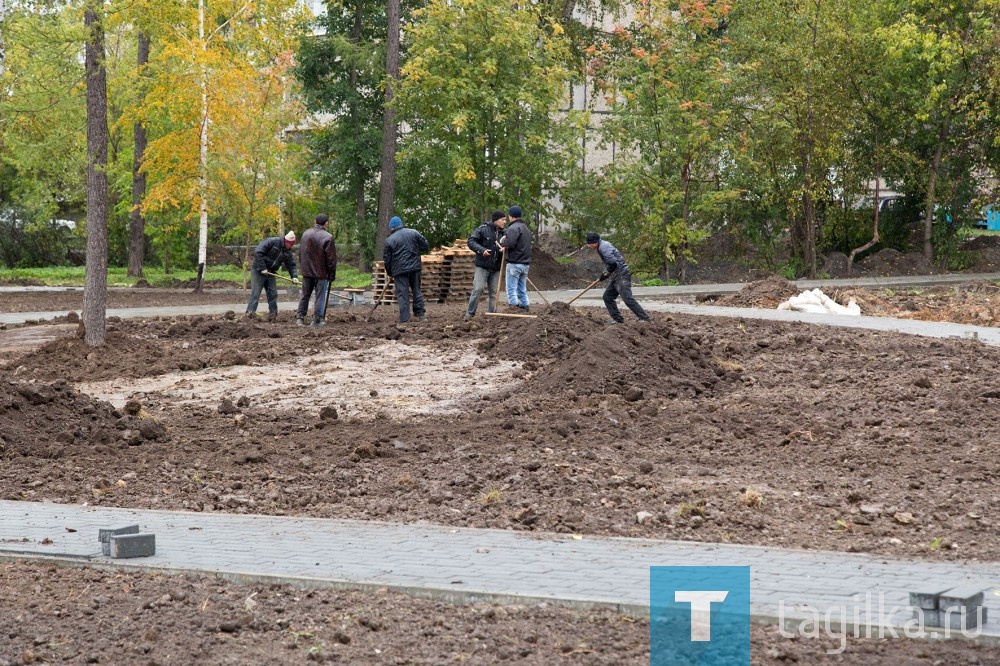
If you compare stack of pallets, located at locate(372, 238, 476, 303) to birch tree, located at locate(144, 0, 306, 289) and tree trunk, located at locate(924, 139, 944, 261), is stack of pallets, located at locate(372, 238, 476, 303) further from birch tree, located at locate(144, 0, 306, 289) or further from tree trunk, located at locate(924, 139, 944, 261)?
tree trunk, located at locate(924, 139, 944, 261)

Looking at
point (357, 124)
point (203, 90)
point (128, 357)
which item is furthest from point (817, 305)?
point (357, 124)

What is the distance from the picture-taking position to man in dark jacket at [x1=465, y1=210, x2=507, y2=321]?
20.8 meters

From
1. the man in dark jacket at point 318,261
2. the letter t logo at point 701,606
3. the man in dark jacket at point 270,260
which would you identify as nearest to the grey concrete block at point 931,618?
the letter t logo at point 701,606

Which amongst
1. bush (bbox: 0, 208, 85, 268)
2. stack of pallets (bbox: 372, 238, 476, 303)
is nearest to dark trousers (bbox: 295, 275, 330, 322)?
stack of pallets (bbox: 372, 238, 476, 303)

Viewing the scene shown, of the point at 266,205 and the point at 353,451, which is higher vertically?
the point at 266,205

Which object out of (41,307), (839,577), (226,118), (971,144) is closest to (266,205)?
(226,118)

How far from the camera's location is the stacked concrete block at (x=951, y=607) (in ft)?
17.8

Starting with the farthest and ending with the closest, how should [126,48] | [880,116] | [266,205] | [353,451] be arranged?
[126,48] < [880,116] < [266,205] < [353,451]

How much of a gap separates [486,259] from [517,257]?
550 millimetres

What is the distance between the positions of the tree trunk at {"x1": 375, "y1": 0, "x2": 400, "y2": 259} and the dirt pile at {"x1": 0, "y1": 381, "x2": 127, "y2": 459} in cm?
1871

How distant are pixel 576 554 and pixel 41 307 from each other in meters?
20.5

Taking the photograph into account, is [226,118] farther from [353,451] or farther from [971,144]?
[353,451]

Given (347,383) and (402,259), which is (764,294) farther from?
(347,383)

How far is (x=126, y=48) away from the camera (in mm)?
41719
